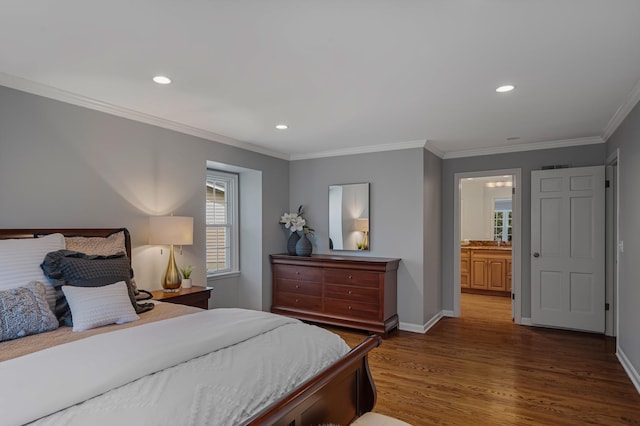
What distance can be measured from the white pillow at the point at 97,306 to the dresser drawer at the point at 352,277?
8.74ft

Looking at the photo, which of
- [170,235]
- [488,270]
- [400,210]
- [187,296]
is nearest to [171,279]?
[187,296]

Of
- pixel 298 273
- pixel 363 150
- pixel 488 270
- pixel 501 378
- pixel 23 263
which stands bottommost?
pixel 501 378

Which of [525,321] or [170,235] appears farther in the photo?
[525,321]

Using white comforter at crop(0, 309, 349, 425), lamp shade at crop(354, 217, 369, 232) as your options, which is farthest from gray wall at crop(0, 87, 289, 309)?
lamp shade at crop(354, 217, 369, 232)

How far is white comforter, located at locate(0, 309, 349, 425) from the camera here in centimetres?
120

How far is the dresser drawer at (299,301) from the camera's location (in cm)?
486

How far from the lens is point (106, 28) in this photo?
2.00 m

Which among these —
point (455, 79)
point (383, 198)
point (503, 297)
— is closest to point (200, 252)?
point (383, 198)

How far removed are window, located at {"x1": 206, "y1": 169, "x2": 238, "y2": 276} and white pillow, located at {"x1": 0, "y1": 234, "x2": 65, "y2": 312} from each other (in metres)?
2.48

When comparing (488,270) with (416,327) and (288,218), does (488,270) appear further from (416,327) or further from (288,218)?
(288,218)

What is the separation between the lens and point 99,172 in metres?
3.23

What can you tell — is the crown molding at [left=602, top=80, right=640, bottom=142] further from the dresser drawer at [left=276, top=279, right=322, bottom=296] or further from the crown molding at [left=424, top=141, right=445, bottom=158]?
the dresser drawer at [left=276, top=279, right=322, bottom=296]

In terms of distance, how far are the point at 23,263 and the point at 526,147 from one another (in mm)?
5304

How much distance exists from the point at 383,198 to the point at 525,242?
196 cm
